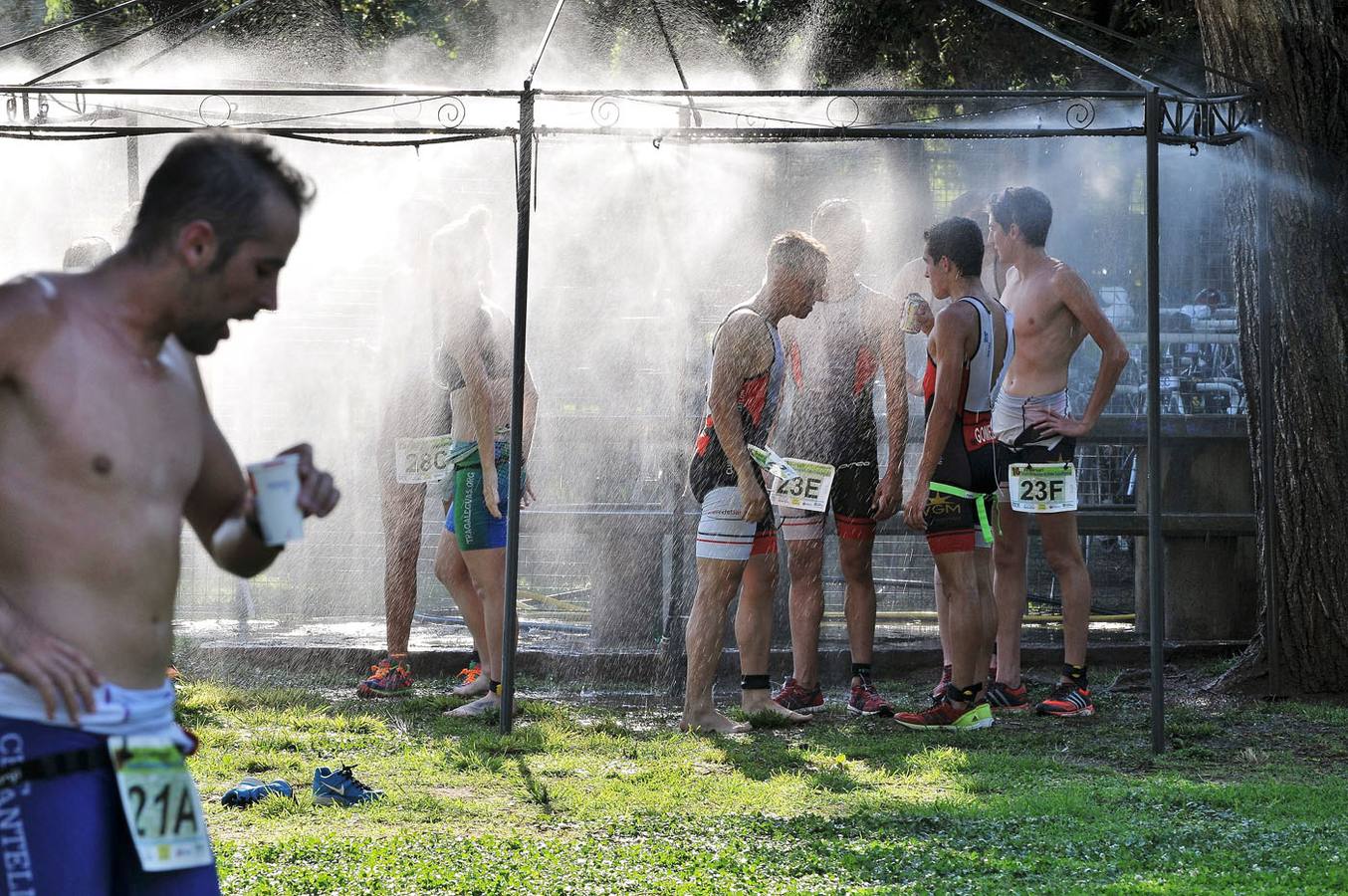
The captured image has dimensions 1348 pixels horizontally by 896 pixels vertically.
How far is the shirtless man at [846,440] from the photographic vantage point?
22.8ft

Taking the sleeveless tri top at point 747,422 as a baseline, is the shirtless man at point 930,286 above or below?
above

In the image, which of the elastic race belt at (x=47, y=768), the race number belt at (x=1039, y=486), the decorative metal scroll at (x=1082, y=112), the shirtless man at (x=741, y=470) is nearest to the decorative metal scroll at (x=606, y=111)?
the shirtless man at (x=741, y=470)

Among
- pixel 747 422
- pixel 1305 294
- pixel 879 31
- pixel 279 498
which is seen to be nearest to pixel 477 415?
pixel 747 422

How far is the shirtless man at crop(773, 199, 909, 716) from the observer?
6.96 metres

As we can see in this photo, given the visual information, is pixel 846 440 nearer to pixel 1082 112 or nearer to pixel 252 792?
pixel 1082 112

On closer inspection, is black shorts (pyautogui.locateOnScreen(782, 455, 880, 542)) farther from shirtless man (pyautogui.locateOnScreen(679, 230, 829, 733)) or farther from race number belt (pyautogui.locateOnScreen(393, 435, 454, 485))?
race number belt (pyautogui.locateOnScreen(393, 435, 454, 485))

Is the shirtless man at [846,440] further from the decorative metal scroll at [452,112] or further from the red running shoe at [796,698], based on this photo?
the decorative metal scroll at [452,112]

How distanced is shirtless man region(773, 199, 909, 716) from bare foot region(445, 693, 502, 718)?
4.38 ft

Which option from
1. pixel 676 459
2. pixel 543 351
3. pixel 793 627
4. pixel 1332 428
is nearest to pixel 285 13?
pixel 543 351

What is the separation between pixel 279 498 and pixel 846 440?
493 centimetres

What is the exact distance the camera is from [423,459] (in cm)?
709

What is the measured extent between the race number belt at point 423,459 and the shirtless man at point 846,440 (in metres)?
1.63

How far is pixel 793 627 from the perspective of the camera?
7008 mm

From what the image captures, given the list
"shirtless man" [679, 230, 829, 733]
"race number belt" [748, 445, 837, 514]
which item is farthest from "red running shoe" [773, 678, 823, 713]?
"race number belt" [748, 445, 837, 514]
